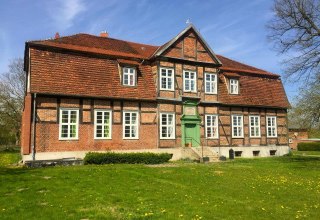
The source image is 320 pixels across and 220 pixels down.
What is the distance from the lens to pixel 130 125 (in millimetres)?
24250

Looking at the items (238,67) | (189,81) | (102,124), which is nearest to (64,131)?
(102,124)

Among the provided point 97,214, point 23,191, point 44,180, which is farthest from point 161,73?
point 97,214

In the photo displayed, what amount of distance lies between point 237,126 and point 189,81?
6.58 m

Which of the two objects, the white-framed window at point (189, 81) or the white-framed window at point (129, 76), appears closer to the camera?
the white-framed window at point (129, 76)

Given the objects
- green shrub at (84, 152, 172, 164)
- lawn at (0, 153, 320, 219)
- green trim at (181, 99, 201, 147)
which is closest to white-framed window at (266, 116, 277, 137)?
green trim at (181, 99, 201, 147)

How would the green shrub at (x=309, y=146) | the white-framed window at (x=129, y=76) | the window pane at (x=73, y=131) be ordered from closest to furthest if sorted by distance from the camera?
1. the window pane at (x=73, y=131)
2. the white-framed window at (x=129, y=76)
3. the green shrub at (x=309, y=146)

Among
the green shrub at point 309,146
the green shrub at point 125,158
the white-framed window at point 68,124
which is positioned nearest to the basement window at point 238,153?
the green shrub at point 125,158

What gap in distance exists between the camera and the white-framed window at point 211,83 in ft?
92.6

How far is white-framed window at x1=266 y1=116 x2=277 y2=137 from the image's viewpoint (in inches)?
1279

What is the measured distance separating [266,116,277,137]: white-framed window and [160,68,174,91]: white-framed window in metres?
11.7

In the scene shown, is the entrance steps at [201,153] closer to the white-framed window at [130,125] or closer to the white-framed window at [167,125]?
the white-framed window at [167,125]

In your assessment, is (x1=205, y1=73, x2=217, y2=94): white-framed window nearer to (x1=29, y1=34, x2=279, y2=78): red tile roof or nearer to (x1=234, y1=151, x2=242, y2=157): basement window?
(x1=29, y1=34, x2=279, y2=78): red tile roof

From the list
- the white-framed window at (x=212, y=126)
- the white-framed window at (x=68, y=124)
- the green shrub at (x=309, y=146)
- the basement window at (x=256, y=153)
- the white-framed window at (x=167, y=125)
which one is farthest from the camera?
the green shrub at (x=309, y=146)

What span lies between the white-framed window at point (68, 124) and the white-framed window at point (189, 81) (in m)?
9.17
